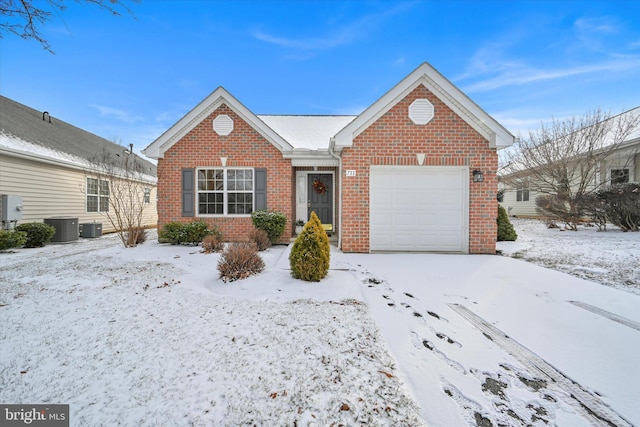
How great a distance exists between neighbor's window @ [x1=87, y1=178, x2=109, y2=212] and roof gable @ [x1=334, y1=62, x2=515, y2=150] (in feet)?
40.2

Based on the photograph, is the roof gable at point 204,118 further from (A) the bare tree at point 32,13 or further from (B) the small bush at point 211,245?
(A) the bare tree at point 32,13

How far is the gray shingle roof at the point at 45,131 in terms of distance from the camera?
10.2 m

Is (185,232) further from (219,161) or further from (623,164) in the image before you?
(623,164)

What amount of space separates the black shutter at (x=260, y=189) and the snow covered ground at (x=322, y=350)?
469cm

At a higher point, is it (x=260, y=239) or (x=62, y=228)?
(x=62, y=228)

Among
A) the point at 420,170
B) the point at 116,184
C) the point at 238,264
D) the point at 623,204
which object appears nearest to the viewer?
the point at 238,264

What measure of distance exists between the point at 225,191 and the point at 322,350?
7.79 metres

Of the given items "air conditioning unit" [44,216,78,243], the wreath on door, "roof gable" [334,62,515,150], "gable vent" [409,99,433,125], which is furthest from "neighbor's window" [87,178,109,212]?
"gable vent" [409,99,433,125]

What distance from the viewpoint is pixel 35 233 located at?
28.9 feet

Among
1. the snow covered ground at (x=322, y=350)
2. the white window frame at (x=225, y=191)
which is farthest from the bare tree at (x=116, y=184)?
the snow covered ground at (x=322, y=350)

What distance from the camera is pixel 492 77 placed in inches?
471

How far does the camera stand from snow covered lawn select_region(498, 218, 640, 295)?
5.18m

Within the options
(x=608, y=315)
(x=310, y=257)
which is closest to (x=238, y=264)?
(x=310, y=257)

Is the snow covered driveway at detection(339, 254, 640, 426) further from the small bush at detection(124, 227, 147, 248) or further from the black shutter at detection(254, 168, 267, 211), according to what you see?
the small bush at detection(124, 227, 147, 248)
